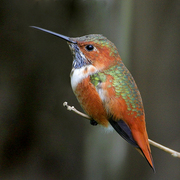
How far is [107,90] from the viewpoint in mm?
938

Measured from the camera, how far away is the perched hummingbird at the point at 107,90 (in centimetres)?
93

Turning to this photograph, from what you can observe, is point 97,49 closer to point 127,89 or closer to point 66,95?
point 127,89

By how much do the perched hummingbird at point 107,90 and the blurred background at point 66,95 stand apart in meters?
0.66

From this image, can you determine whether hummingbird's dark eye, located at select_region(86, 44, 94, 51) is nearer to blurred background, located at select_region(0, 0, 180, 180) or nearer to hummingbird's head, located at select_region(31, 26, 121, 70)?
hummingbird's head, located at select_region(31, 26, 121, 70)

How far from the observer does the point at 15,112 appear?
2141mm

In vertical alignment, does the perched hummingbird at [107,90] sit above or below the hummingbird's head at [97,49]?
below

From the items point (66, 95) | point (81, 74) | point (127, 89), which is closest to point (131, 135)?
point (127, 89)

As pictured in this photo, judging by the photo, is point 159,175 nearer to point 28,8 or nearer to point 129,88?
point 129,88

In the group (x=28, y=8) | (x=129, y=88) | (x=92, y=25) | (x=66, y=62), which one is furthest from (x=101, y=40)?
(x=28, y=8)

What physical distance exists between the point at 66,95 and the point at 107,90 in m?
1.10

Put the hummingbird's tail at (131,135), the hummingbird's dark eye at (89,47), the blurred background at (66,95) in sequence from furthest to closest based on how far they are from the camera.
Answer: the blurred background at (66,95), the hummingbird's dark eye at (89,47), the hummingbird's tail at (131,135)

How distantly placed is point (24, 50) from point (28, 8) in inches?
13.7

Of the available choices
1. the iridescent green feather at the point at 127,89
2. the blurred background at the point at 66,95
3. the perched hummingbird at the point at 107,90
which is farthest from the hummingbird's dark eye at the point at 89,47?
the blurred background at the point at 66,95

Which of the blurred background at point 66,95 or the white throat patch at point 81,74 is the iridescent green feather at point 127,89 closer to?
the white throat patch at point 81,74
